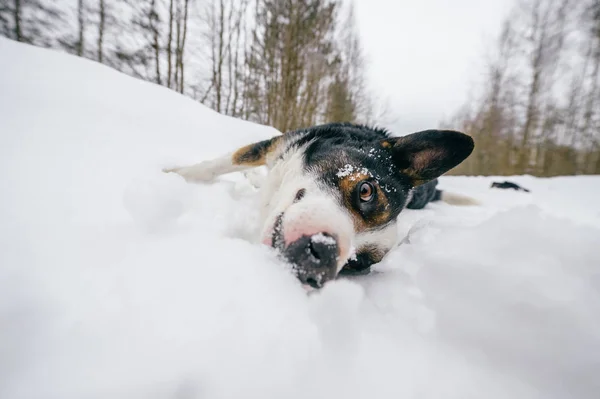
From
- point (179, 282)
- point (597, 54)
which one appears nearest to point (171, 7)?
point (179, 282)

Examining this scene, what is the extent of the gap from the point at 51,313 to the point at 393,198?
169 centimetres

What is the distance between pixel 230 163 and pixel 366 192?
1.39 meters

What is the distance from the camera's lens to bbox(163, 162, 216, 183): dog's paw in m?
2.32

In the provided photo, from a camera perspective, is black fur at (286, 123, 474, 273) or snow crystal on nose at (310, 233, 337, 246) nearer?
snow crystal on nose at (310, 233, 337, 246)

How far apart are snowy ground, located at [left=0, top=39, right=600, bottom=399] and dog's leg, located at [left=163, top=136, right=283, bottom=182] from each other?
0.64 m

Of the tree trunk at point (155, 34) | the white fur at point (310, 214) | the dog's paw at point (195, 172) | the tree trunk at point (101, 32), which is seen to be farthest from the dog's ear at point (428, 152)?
the tree trunk at point (101, 32)

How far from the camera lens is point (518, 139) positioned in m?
16.6

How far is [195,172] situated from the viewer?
2.33 m

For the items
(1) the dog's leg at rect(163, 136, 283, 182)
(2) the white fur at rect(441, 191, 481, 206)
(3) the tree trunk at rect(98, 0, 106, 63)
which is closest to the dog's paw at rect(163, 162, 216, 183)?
(1) the dog's leg at rect(163, 136, 283, 182)

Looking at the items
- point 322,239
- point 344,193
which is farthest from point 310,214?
point 344,193

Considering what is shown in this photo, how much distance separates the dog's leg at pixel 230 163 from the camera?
2338 mm

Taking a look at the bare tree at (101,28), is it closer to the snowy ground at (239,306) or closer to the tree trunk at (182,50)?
the tree trunk at (182,50)

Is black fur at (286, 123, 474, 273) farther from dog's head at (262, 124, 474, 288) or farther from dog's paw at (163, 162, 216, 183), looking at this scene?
dog's paw at (163, 162, 216, 183)

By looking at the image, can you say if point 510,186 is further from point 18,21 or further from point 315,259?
point 18,21
